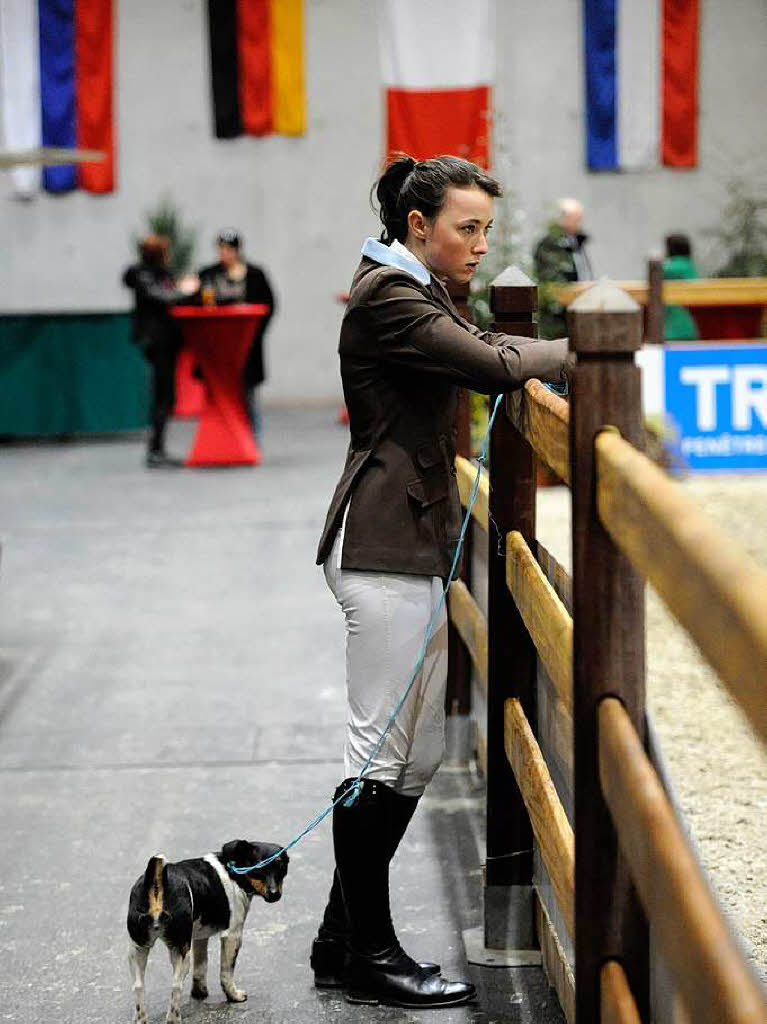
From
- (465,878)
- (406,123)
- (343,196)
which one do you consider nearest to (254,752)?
(465,878)

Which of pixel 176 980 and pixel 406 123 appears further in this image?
pixel 406 123

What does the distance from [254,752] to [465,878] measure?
1.27 m

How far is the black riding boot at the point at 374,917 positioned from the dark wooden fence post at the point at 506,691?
0.85 feet

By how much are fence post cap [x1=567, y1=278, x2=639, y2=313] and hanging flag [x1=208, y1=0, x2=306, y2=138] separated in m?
15.0

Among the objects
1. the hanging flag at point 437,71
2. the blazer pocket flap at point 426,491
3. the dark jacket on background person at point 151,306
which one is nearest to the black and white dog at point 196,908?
the blazer pocket flap at point 426,491

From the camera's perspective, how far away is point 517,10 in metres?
16.9

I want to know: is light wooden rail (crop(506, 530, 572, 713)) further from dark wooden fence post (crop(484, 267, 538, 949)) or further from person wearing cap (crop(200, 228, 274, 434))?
person wearing cap (crop(200, 228, 274, 434))

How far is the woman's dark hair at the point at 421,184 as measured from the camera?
2969 mm

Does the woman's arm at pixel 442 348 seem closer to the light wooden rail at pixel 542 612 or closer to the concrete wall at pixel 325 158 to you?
the light wooden rail at pixel 542 612

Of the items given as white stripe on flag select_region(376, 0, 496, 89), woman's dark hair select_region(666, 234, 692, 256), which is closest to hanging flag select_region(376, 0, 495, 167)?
white stripe on flag select_region(376, 0, 496, 89)

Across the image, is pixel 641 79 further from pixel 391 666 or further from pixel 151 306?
pixel 391 666

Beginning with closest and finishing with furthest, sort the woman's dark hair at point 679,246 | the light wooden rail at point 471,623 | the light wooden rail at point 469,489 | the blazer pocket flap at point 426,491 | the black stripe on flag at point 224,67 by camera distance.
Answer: the blazer pocket flap at point 426,491
the light wooden rail at point 471,623
the light wooden rail at point 469,489
the woman's dark hair at point 679,246
the black stripe on flag at point 224,67

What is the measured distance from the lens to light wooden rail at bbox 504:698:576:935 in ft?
8.33

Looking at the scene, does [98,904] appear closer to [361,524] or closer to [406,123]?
[361,524]
